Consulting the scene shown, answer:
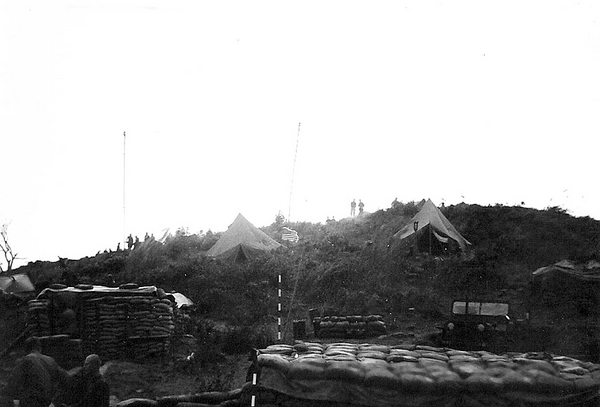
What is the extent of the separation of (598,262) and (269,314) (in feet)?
→ 32.9

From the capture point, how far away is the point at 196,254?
26.2m

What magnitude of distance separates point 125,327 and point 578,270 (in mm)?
13159

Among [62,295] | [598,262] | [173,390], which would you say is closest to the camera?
[173,390]

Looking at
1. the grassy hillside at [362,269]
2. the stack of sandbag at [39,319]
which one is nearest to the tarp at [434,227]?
the grassy hillside at [362,269]

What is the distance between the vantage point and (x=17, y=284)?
68.7 feet

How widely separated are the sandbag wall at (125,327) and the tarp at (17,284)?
780cm

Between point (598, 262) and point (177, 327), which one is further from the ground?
point (598, 262)

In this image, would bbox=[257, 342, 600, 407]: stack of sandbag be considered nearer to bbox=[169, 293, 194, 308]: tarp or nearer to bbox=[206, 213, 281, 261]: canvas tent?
bbox=[169, 293, 194, 308]: tarp

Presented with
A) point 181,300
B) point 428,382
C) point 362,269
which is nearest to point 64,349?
point 181,300

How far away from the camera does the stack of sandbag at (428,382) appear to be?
683cm

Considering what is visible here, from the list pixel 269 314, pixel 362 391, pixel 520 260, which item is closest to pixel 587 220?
pixel 520 260

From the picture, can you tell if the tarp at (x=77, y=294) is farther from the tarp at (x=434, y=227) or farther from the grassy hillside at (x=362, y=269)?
the tarp at (x=434, y=227)

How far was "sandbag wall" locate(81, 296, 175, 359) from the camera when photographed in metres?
13.3

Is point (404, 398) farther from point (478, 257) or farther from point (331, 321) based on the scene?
point (478, 257)
